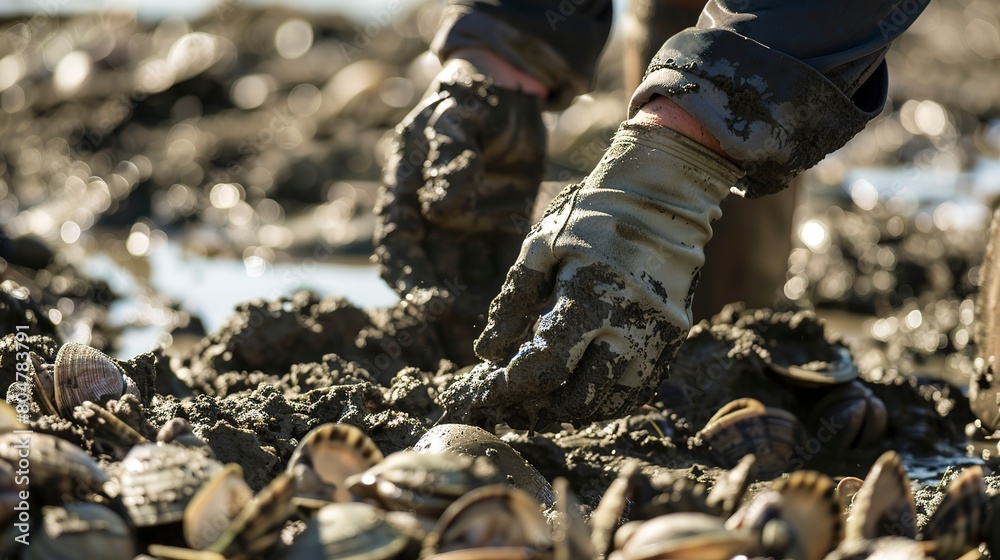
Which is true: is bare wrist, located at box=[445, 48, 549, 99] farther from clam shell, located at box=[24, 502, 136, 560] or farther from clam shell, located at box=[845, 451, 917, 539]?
clam shell, located at box=[24, 502, 136, 560]

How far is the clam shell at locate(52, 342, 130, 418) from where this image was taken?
2.79 metres

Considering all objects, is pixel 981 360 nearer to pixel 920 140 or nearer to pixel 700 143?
pixel 700 143

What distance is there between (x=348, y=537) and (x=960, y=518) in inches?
52.5

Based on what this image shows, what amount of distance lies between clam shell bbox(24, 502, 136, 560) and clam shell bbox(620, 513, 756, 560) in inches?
39.5

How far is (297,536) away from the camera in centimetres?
223

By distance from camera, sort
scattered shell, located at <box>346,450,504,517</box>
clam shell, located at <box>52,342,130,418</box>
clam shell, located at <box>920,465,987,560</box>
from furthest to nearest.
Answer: clam shell, located at <box>52,342,130,418</box>, clam shell, located at <box>920,465,987,560</box>, scattered shell, located at <box>346,450,504,517</box>

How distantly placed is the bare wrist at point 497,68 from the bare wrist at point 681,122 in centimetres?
A: 143

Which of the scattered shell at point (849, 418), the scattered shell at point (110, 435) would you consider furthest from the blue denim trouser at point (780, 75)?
the scattered shell at point (110, 435)

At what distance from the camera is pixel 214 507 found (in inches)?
87.8

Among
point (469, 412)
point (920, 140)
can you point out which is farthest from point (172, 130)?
point (469, 412)

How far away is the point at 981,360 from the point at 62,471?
293 cm

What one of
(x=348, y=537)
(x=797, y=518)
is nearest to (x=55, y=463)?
(x=348, y=537)

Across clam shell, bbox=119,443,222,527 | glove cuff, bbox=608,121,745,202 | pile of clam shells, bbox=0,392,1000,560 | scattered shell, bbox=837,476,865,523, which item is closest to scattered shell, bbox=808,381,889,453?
scattered shell, bbox=837,476,865,523

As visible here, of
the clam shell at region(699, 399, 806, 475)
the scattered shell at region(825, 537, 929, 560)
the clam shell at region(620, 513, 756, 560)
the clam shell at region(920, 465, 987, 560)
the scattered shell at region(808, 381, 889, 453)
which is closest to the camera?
the clam shell at region(620, 513, 756, 560)
